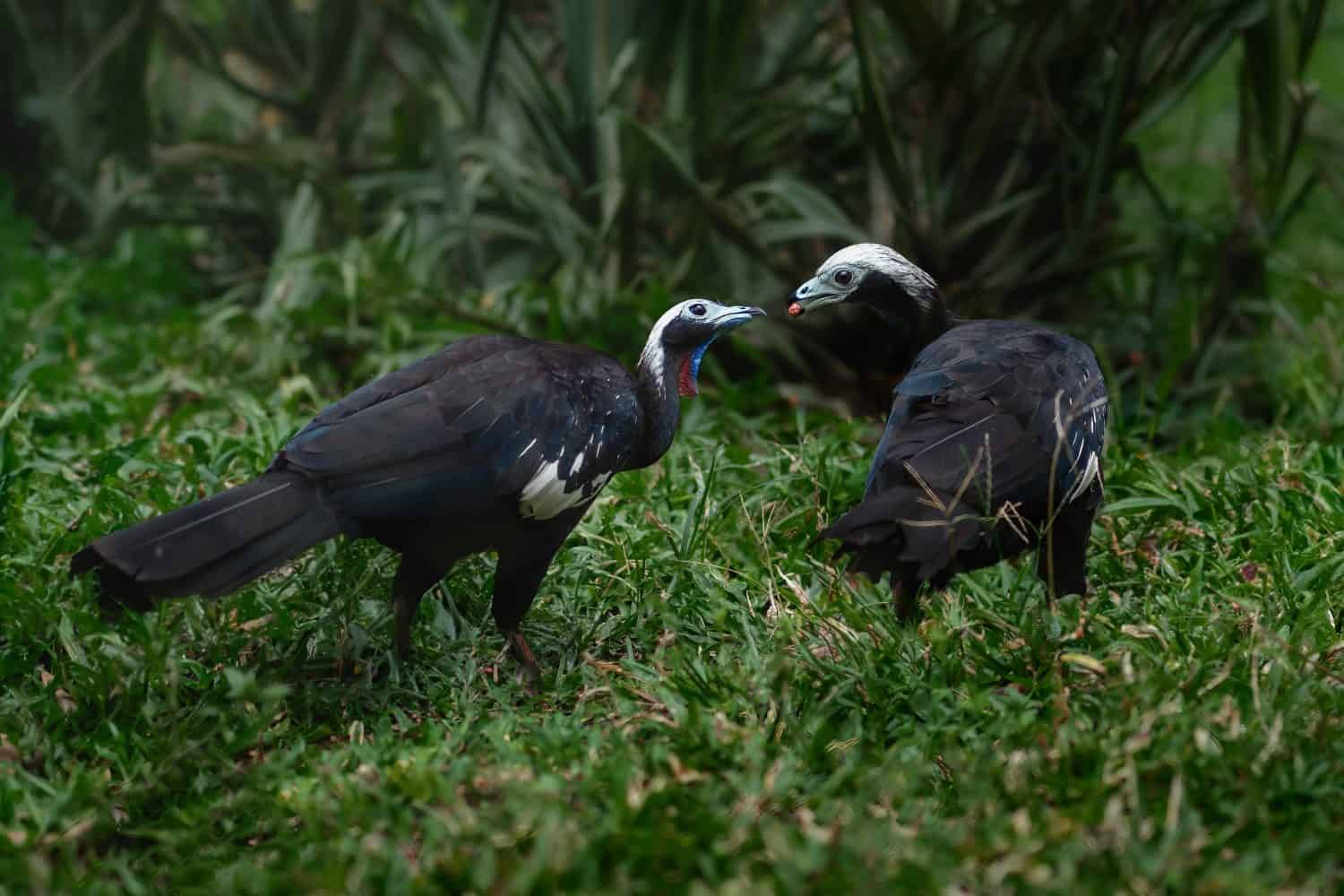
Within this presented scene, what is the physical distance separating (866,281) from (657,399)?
0.77m

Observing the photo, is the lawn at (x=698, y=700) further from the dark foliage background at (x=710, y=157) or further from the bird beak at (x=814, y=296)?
the dark foliage background at (x=710, y=157)

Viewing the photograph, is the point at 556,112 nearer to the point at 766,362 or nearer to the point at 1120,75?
the point at 766,362

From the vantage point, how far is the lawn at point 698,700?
257 centimetres

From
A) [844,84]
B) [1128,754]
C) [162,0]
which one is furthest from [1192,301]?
[162,0]

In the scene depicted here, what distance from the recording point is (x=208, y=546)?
9.95 ft

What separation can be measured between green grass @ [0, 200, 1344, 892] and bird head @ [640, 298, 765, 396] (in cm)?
40

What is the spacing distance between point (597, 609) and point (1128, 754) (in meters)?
1.63

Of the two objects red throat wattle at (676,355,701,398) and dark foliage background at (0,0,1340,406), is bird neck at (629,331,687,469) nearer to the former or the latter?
red throat wattle at (676,355,701,398)

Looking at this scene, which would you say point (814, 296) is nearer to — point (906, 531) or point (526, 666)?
point (906, 531)

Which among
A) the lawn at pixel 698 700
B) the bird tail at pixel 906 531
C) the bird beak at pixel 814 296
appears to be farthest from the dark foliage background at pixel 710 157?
the bird tail at pixel 906 531

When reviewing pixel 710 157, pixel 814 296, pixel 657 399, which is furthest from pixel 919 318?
pixel 710 157

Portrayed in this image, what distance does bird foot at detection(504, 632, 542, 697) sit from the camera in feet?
11.8

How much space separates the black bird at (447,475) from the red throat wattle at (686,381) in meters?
0.05

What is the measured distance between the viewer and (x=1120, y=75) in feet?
17.3
